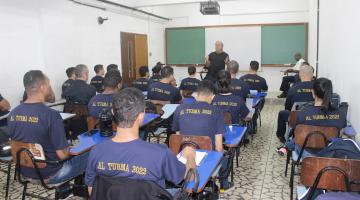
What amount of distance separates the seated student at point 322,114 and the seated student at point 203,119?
2.03 feet

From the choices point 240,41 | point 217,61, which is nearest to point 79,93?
point 217,61

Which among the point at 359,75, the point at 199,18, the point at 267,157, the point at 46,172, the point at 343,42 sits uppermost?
the point at 199,18

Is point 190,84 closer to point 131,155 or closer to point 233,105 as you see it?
point 233,105

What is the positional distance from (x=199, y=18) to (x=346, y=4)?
6.88 metres

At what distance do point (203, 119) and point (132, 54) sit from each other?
640 centimetres

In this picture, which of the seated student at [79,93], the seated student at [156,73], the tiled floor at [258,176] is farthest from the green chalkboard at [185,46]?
the seated student at [79,93]

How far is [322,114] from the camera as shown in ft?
9.95

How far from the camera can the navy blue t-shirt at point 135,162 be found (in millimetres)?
1552

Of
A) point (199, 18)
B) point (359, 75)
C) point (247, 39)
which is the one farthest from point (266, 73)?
point (359, 75)

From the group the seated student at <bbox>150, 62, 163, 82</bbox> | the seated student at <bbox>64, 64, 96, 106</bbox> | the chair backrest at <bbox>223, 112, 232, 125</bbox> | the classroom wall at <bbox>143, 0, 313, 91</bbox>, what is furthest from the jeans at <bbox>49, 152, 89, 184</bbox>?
the classroom wall at <bbox>143, 0, 313, 91</bbox>

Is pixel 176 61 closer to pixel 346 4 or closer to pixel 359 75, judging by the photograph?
pixel 346 4

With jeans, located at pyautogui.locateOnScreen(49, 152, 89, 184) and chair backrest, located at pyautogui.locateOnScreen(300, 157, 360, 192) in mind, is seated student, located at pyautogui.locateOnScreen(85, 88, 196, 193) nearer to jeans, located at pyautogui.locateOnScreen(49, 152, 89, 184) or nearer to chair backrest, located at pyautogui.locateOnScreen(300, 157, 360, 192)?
chair backrest, located at pyautogui.locateOnScreen(300, 157, 360, 192)

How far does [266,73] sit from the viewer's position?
10.0 metres

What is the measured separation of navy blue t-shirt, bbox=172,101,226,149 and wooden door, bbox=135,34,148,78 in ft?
20.9
